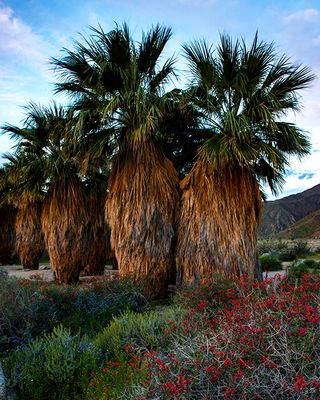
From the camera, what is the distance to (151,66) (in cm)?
1206

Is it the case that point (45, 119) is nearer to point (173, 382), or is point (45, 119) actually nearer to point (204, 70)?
point (204, 70)

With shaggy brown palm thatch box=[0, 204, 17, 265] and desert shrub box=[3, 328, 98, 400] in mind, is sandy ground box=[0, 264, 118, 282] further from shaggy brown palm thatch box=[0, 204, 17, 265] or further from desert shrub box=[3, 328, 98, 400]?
desert shrub box=[3, 328, 98, 400]

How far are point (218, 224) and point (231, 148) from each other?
2.10 metres

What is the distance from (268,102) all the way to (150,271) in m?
5.82

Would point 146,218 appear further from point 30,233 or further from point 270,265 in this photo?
point 30,233

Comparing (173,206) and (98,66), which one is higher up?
(98,66)

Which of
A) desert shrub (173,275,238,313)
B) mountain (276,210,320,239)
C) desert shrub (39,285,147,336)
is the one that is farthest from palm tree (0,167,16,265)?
mountain (276,210,320,239)

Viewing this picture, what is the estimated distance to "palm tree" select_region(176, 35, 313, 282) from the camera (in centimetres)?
1061

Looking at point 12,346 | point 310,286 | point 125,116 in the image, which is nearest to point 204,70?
point 125,116

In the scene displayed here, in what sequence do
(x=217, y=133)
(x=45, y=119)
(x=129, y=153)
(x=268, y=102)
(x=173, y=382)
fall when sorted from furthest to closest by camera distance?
1. (x=45, y=119)
2. (x=129, y=153)
3. (x=217, y=133)
4. (x=268, y=102)
5. (x=173, y=382)

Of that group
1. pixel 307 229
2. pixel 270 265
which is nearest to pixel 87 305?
pixel 270 265

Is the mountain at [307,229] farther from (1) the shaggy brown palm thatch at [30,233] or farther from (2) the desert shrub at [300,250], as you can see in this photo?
(1) the shaggy brown palm thatch at [30,233]

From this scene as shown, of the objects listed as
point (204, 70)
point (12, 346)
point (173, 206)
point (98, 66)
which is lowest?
point (12, 346)

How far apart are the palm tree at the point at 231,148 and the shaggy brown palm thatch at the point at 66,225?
227 inches
